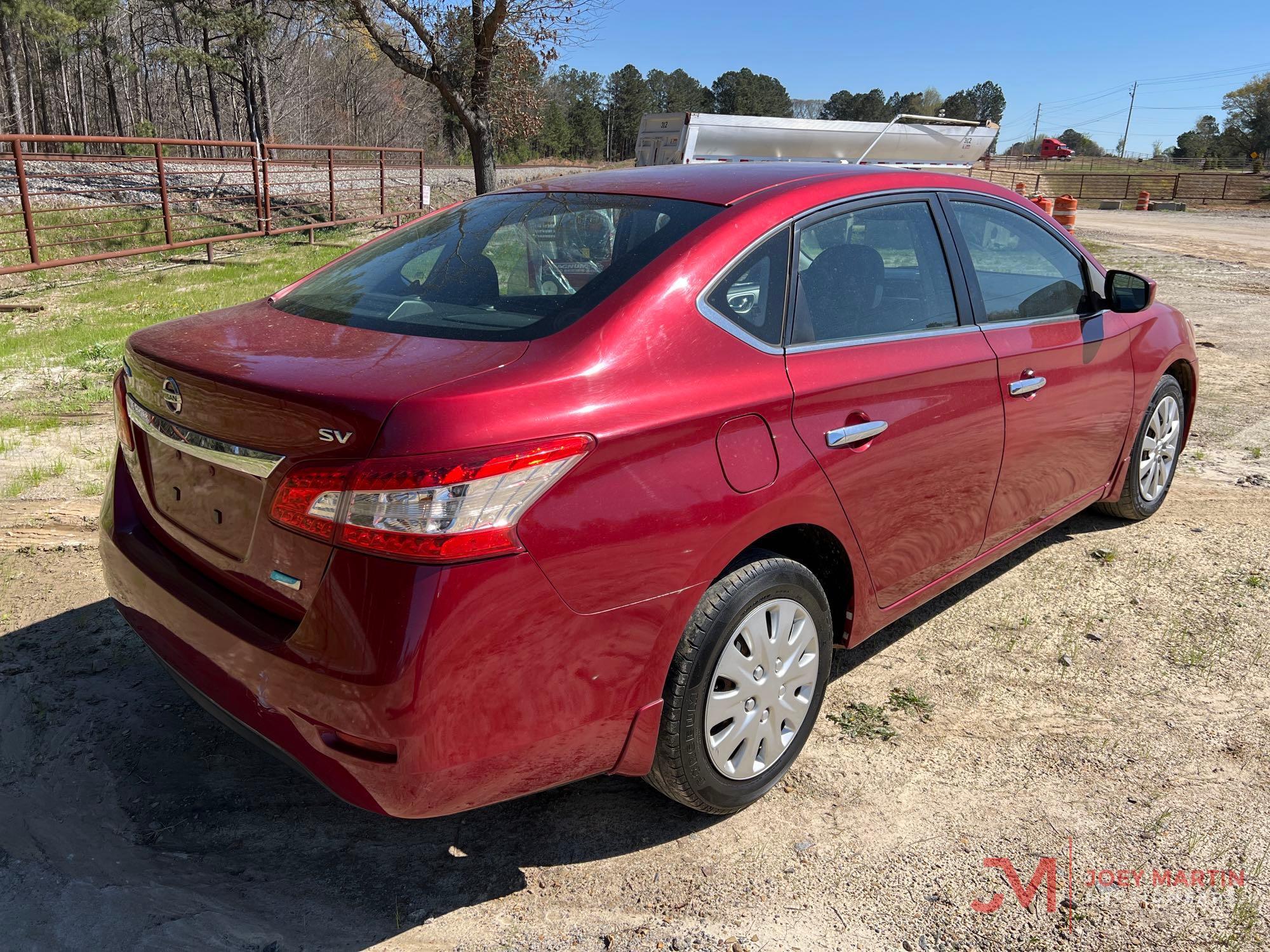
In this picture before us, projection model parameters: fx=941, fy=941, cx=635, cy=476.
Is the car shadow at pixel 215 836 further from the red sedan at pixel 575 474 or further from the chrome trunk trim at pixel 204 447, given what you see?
the chrome trunk trim at pixel 204 447

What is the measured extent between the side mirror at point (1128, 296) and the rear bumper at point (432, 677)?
9.01ft

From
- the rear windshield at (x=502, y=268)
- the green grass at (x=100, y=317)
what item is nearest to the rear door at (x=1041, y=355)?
the rear windshield at (x=502, y=268)

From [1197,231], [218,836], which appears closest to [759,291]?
[218,836]

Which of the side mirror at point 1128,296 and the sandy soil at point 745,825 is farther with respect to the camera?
the side mirror at point 1128,296

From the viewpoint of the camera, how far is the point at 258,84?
4012 centimetres

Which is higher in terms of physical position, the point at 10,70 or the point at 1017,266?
Answer: the point at 10,70

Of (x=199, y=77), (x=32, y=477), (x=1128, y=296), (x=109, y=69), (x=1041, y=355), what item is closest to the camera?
(x=1041, y=355)

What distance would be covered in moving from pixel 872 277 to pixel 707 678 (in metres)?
1.41

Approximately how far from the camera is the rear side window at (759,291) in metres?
2.47

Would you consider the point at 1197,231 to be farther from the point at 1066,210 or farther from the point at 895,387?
the point at 895,387

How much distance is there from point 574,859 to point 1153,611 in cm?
276

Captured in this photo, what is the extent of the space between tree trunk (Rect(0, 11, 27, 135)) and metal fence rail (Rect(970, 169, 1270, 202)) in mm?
40813

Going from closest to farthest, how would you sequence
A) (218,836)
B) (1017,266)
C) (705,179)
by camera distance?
(218,836)
(705,179)
(1017,266)

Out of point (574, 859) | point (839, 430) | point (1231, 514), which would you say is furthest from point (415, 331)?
point (1231, 514)
